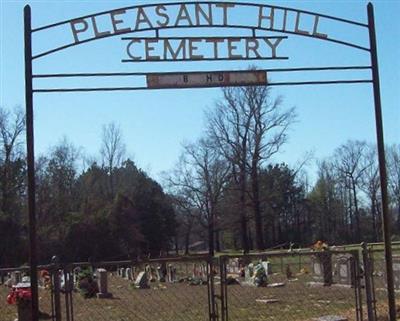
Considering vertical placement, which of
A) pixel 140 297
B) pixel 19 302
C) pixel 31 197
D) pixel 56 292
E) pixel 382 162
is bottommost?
pixel 140 297

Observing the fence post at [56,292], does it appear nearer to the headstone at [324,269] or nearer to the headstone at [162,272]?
the headstone at [324,269]

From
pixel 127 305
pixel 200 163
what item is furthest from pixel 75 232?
pixel 127 305

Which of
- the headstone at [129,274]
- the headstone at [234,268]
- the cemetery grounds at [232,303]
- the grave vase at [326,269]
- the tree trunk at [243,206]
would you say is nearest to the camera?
the cemetery grounds at [232,303]

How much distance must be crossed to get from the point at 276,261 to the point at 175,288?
1478 cm

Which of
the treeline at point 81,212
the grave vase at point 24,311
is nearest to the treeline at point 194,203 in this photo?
the treeline at point 81,212

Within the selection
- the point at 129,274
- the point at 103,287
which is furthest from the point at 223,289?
the point at 129,274

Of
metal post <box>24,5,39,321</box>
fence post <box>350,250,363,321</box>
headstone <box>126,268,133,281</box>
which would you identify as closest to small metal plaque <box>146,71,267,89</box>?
metal post <box>24,5,39,321</box>

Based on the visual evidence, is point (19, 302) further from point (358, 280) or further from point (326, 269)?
point (326, 269)

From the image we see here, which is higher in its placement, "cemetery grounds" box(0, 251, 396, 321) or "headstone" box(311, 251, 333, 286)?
"headstone" box(311, 251, 333, 286)

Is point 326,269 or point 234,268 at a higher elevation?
point 326,269

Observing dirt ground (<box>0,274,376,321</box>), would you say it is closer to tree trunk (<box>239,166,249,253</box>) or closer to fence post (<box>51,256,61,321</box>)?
fence post (<box>51,256,61,321</box>)

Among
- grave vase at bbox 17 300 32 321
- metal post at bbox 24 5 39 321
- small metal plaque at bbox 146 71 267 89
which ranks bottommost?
grave vase at bbox 17 300 32 321

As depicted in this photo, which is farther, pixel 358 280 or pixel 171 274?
pixel 171 274

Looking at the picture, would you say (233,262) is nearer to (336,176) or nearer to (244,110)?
(244,110)
